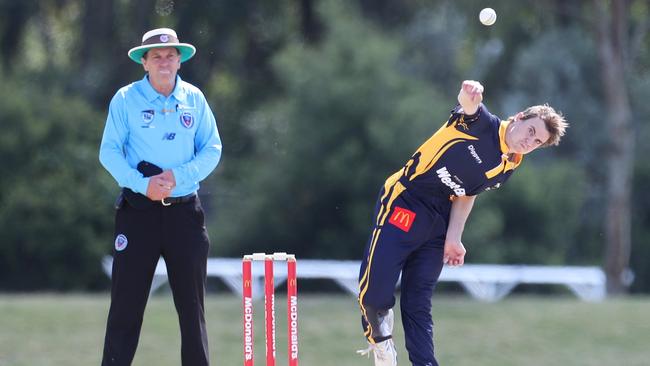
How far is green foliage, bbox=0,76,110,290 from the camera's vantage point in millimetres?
20156

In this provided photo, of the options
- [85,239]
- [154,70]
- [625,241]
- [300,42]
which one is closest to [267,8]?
[300,42]

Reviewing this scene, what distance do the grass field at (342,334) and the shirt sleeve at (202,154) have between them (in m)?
3.30

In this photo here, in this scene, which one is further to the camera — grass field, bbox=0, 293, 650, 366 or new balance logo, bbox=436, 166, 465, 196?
grass field, bbox=0, 293, 650, 366

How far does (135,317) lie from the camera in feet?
18.8

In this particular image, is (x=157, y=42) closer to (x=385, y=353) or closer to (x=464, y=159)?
(x=464, y=159)

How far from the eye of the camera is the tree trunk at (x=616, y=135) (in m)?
19.4

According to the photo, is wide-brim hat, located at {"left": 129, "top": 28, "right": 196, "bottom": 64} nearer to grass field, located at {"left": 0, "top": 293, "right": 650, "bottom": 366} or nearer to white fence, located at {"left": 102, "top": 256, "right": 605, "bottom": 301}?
Result: grass field, located at {"left": 0, "top": 293, "right": 650, "bottom": 366}

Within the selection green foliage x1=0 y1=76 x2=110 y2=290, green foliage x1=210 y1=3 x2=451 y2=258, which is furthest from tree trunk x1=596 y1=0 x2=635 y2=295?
green foliage x1=0 y1=76 x2=110 y2=290

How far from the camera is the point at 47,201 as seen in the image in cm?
2019

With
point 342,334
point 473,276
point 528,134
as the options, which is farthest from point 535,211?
point 528,134

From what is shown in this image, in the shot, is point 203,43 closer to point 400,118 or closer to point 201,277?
point 400,118

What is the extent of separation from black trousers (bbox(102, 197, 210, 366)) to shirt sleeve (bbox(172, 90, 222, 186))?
18 cm

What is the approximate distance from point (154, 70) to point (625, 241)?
15677 millimetres

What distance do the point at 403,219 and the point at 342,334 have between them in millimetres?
→ 4189
